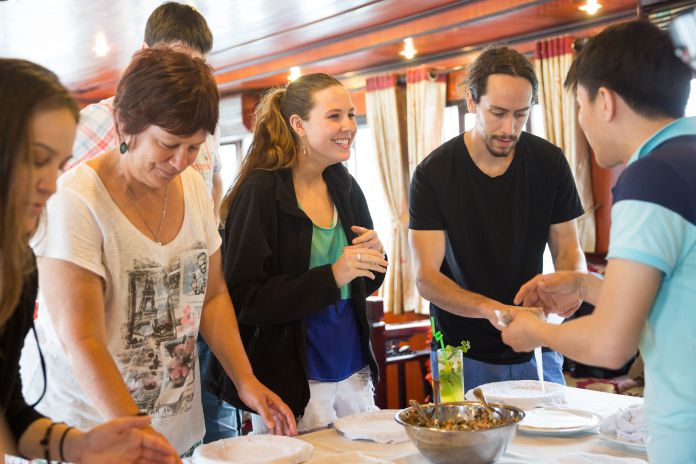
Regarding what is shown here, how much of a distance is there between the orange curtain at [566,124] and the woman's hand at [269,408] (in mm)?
4224

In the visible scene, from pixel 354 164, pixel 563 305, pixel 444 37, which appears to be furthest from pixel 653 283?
pixel 354 164

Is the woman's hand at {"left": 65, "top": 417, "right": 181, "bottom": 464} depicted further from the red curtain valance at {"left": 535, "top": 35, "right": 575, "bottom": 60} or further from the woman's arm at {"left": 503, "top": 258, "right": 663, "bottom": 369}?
the red curtain valance at {"left": 535, "top": 35, "right": 575, "bottom": 60}

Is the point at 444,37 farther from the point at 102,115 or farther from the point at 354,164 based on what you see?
the point at 102,115

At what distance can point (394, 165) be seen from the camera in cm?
763

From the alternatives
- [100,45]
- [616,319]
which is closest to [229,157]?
[100,45]

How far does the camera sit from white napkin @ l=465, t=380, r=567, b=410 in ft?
7.31

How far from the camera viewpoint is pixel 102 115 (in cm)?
265

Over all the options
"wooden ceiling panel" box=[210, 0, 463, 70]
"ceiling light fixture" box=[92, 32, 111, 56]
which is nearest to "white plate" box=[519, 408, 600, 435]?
"wooden ceiling panel" box=[210, 0, 463, 70]

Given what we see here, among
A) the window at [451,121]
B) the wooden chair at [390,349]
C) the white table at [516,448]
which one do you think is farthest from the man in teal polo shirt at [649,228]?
the window at [451,121]

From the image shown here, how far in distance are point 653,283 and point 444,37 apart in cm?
534

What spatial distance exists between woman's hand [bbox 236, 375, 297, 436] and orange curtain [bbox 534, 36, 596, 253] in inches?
166

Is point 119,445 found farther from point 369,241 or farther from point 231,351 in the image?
point 369,241

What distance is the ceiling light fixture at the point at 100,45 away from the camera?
6945 millimetres

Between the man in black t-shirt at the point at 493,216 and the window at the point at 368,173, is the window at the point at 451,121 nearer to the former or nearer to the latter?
the window at the point at 368,173
